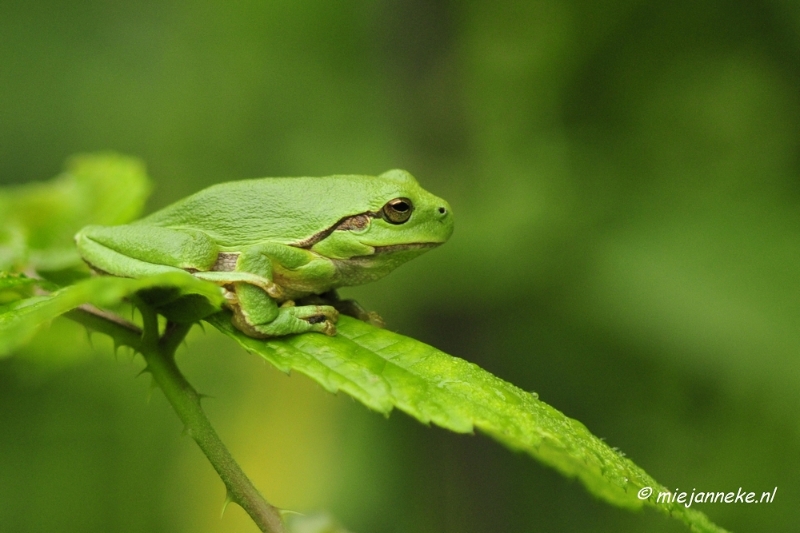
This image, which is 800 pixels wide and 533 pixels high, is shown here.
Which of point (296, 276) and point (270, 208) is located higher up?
point (270, 208)

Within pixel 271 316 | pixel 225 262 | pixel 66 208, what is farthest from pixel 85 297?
pixel 66 208

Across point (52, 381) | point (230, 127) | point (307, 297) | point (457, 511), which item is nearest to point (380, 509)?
point (457, 511)

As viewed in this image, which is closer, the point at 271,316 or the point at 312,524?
the point at 312,524

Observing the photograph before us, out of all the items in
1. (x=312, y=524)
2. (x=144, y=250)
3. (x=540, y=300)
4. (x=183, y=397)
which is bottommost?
(x=540, y=300)

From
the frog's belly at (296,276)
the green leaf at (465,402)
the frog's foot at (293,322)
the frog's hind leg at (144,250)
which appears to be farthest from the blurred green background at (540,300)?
the frog's foot at (293,322)

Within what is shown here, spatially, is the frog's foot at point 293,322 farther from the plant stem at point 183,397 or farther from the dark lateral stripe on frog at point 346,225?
the dark lateral stripe on frog at point 346,225

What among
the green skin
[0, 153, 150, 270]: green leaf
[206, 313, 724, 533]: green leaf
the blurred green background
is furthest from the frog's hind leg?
the blurred green background

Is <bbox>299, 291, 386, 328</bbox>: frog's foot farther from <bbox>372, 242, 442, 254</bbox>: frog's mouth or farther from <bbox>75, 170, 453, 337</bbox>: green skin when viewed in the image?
<bbox>372, 242, 442, 254</bbox>: frog's mouth

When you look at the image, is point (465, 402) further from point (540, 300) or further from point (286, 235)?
point (540, 300)
